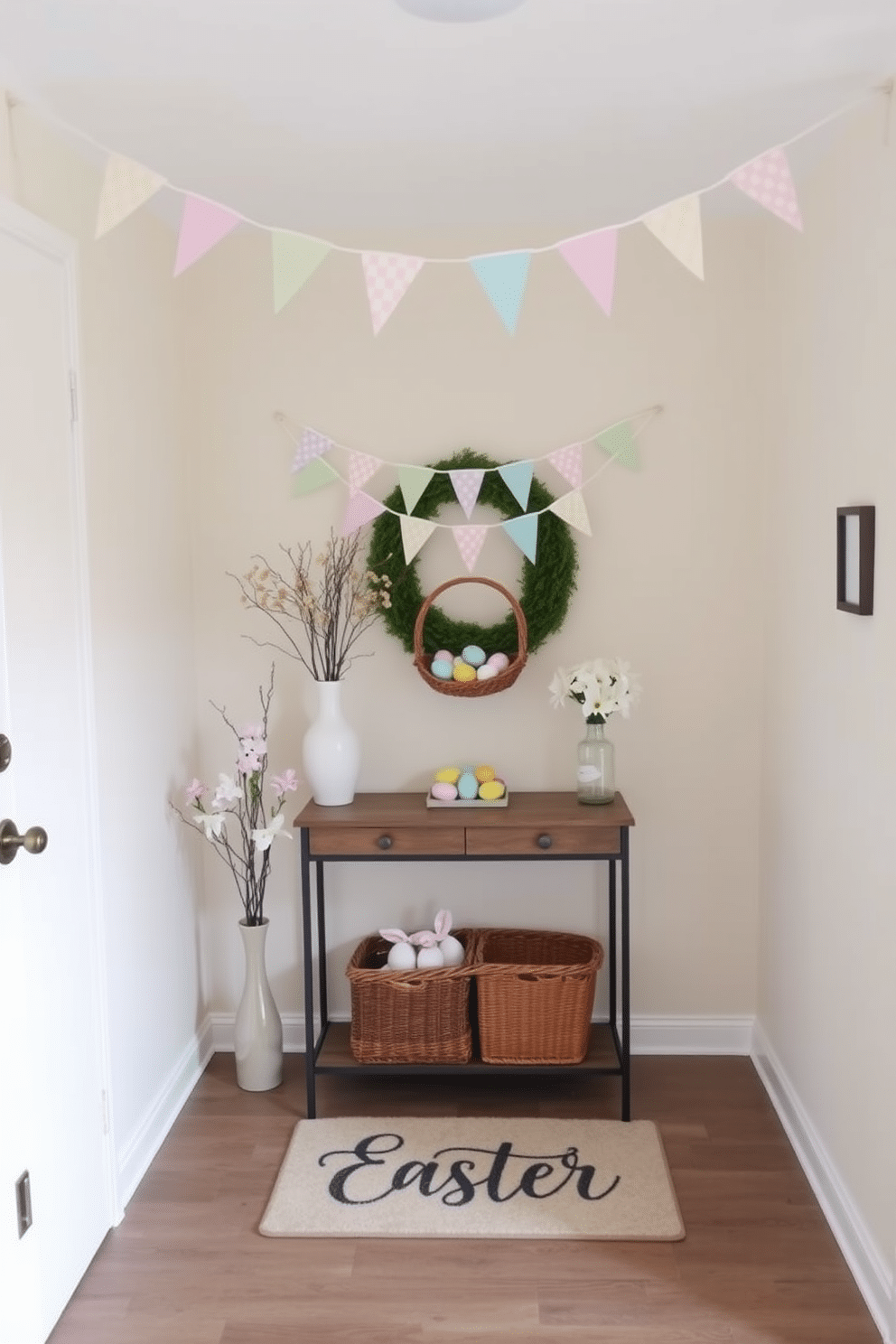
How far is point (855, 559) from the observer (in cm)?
246

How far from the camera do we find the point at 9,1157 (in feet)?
7.06


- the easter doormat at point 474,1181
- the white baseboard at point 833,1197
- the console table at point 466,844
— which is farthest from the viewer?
the console table at point 466,844

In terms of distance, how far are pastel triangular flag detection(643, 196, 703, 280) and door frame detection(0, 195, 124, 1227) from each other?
1154 millimetres

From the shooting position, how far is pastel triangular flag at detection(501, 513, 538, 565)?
3.29 m

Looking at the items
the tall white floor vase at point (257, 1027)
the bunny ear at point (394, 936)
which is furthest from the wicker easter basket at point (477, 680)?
the tall white floor vase at point (257, 1027)

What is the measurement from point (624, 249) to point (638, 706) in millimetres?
1249

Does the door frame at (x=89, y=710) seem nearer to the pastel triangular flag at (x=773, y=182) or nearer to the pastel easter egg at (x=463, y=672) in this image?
the pastel easter egg at (x=463, y=672)

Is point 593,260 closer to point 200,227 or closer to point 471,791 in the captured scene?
point 200,227

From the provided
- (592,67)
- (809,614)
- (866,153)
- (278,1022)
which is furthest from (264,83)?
(278,1022)

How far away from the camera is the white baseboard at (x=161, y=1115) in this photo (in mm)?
2807

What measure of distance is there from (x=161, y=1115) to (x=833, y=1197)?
160 cm

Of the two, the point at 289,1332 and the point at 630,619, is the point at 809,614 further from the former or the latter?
the point at 289,1332

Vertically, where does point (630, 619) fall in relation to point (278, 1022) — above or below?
above

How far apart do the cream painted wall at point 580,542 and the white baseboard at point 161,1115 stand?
47cm
